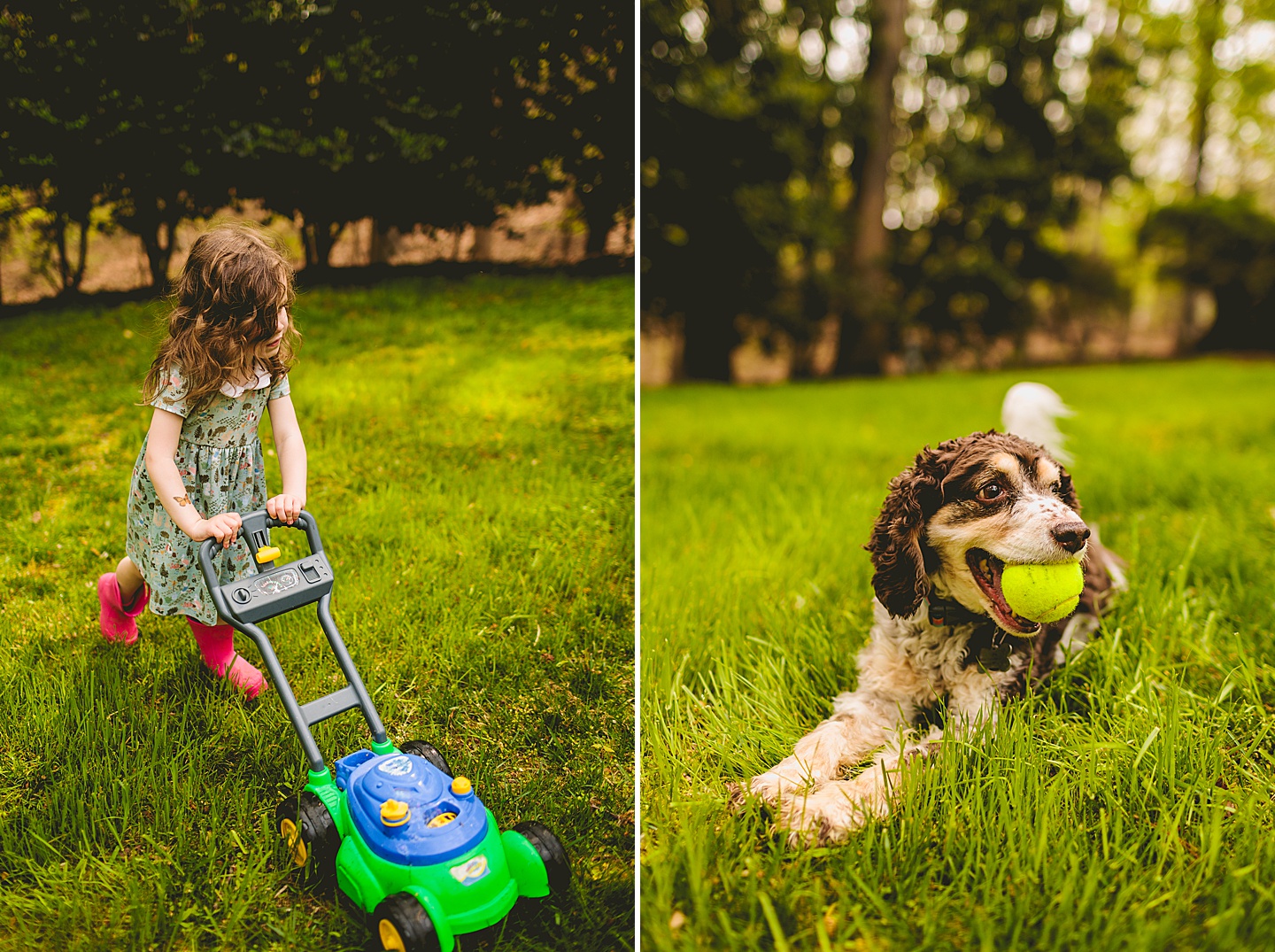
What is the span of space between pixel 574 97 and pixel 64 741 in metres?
3.75

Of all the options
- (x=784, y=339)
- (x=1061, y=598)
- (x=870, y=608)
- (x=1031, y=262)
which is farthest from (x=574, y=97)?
(x=1031, y=262)

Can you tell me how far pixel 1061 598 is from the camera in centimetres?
216

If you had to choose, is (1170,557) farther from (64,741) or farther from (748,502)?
(64,741)

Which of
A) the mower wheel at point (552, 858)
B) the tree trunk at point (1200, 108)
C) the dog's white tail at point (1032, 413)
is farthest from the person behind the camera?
the tree trunk at point (1200, 108)

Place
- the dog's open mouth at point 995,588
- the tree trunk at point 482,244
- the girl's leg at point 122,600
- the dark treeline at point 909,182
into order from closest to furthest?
the dog's open mouth at point 995,588
the girl's leg at point 122,600
the tree trunk at point 482,244
the dark treeline at point 909,182

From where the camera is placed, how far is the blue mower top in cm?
192

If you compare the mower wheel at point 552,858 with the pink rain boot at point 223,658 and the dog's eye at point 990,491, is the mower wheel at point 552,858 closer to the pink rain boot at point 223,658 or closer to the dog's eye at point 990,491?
the pink rain boot at point 223,658

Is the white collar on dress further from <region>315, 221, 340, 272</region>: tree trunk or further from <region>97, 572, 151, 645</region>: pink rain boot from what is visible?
<region>315, 221, 340, 272</region>: tree trunk

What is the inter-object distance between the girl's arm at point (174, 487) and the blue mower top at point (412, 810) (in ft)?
2.41

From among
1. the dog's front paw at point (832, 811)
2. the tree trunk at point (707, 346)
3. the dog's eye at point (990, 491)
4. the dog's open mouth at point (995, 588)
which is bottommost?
the tree trunk at point (707, 346)

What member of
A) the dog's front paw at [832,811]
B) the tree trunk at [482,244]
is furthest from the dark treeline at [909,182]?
the dog's front paw at [832,811]

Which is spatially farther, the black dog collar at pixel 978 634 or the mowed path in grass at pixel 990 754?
the black dog collar at pixel 978 634

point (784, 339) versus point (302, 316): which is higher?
point (302, 316)

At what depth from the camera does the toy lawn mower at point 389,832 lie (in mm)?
1888
